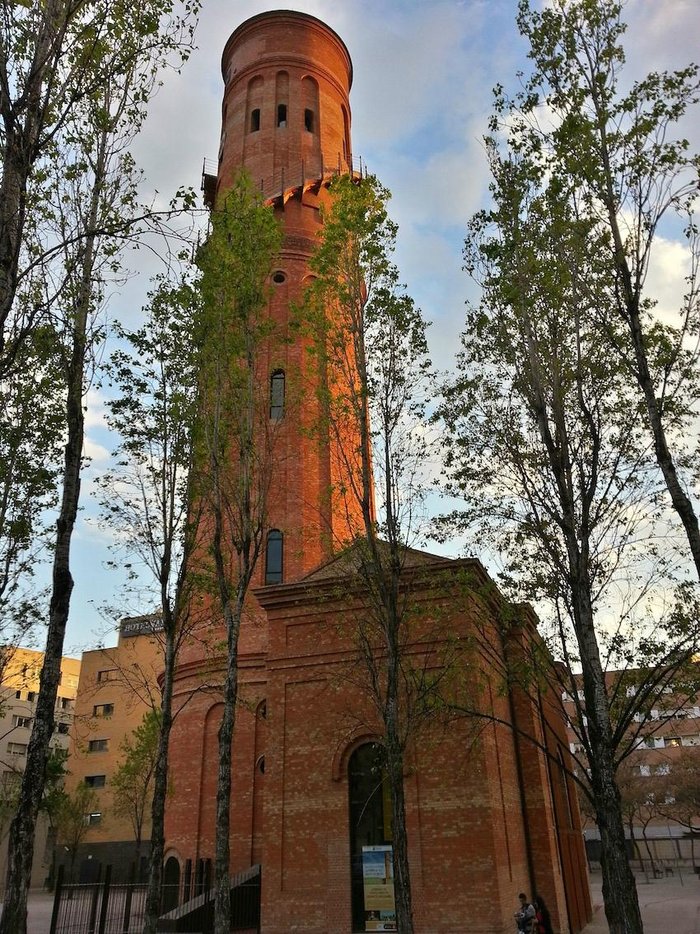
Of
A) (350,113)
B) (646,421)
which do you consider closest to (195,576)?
(646,421)

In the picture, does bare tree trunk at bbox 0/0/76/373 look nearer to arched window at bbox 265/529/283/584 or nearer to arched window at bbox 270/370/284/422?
arched window at bbox 265/529/283/584

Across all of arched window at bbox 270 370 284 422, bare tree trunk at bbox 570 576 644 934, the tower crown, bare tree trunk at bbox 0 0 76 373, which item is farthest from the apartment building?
bare tree trunk at bbox 0 0 76 373

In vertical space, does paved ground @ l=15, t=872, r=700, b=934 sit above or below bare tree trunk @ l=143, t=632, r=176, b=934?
below

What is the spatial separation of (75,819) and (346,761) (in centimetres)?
3028

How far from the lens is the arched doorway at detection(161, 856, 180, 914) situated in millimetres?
17116

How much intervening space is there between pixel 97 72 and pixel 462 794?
43.9ft

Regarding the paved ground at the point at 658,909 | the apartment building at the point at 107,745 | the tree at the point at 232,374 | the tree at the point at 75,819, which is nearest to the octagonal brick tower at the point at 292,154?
the tree at the point at 232,374

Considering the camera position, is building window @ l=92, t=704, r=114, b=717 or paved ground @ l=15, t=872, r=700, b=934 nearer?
paved ground @ l=15, t=872, r=700, b=934

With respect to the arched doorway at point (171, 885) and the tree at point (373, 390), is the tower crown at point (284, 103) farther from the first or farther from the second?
the arched doorway at point (171, 885)

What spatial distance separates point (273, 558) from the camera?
2062cm

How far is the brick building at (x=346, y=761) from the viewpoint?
13.8 metres

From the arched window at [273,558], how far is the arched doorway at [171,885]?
7.46 m

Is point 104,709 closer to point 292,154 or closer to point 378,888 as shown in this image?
point 292,154

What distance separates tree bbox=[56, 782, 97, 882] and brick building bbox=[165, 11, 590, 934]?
76.7 ft
